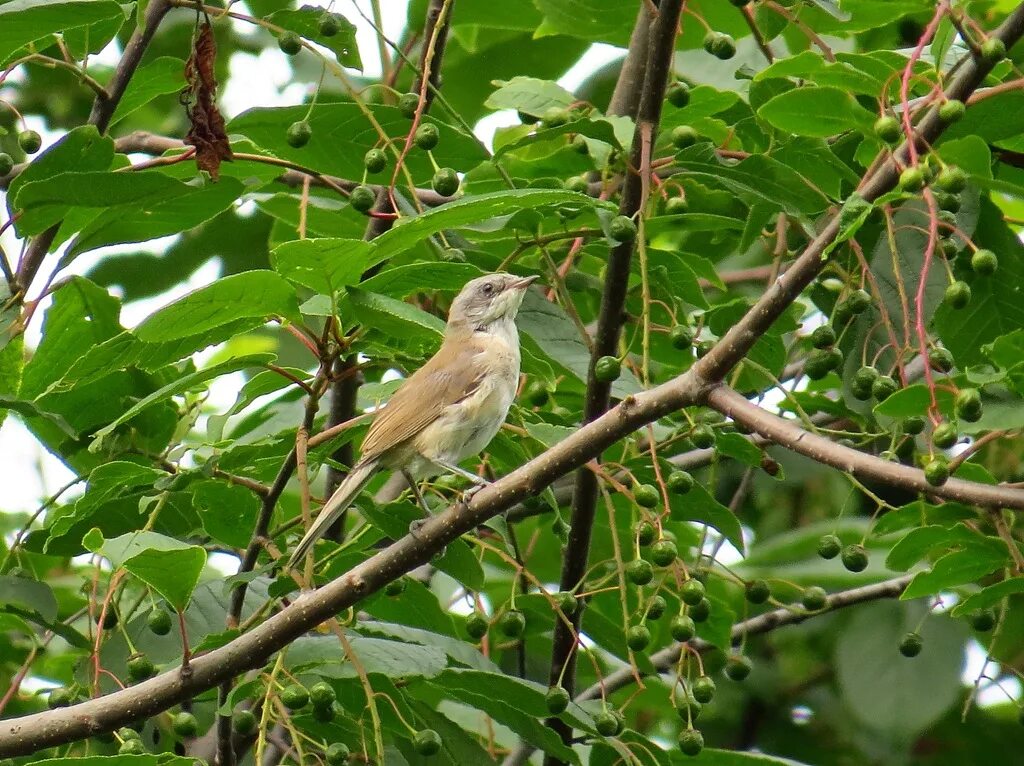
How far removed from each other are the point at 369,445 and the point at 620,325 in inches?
45.2

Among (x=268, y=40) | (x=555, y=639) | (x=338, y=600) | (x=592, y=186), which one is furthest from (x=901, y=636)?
(x=268, y=40)

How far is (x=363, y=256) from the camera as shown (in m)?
3.47

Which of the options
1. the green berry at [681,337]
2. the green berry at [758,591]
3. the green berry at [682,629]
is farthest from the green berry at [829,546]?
the green berry at [681,337]

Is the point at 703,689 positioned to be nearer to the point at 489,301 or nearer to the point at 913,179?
the point at 913,179

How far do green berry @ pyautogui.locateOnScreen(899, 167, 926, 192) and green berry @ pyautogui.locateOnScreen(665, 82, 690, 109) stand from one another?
4.72ft

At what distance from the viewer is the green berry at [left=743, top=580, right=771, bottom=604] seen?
15.6ft

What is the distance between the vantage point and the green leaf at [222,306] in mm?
3486

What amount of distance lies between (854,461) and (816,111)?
1.04 meters

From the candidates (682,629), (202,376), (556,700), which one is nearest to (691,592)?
(682,629)

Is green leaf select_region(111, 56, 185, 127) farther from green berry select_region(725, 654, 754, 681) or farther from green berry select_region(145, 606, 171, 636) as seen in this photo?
green berry select_region(725, 654, 754, 681)

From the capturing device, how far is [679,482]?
4.27 meters

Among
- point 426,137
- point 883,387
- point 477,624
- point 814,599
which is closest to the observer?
point 883,387

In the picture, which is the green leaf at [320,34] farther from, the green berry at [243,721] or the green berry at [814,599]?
the green berry at [814,599]

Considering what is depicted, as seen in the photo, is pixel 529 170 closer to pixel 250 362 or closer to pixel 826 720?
pixel 250 362
